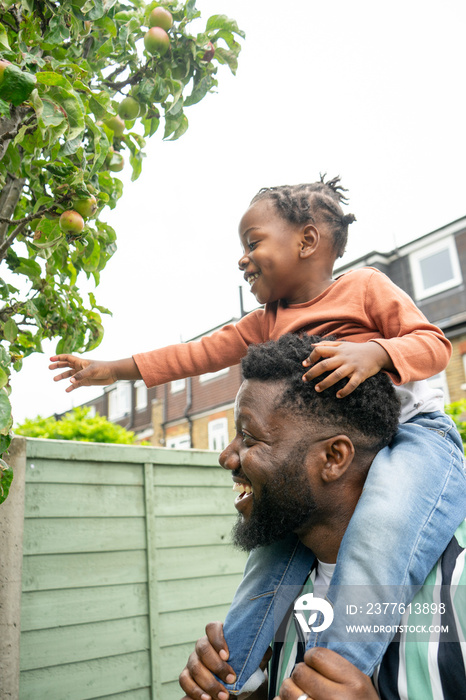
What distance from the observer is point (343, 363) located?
1.54 metres

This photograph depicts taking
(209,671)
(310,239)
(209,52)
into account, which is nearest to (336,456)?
(209,671)

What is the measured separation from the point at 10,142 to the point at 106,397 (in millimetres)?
26385

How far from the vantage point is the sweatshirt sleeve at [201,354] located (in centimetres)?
225

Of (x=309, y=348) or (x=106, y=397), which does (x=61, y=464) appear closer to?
(x=309, y=348)

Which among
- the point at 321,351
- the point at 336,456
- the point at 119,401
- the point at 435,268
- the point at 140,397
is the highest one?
the point at 435,268

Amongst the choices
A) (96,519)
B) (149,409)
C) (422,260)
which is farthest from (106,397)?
(96,519)

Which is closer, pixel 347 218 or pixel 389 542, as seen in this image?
pixel 389 542

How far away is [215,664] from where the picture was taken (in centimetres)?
156

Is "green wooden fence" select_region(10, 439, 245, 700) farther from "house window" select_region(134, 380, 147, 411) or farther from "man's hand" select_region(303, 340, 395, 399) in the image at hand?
"house window" select_region(134, 380, 147, 411)

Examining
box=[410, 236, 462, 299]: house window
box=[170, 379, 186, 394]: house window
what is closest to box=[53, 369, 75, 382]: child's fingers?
box=[410, 236, 462, 299]: house window

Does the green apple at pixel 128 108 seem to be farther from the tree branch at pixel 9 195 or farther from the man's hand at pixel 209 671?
the man's hand at pixel 209 671

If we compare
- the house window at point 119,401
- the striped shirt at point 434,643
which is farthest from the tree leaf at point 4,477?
the house window at point 119,401
